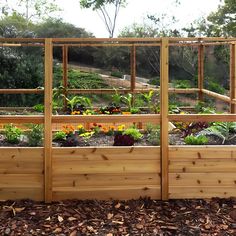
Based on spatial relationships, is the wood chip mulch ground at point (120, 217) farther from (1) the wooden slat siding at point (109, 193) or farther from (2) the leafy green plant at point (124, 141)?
(2) the leafy green plant at point (124, 141)

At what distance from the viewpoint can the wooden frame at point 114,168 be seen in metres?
Result: 3.83

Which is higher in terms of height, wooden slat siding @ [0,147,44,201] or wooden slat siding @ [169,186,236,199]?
wooden slat siding @ [0,147,44,201]

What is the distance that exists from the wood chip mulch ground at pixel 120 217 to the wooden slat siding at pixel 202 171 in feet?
0.29

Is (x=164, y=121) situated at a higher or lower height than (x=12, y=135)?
higher

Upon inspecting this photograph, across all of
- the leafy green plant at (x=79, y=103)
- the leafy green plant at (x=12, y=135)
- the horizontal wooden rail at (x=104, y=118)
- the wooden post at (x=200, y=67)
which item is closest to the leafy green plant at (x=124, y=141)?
the horizontal wooden rail at (x=104, y=118)

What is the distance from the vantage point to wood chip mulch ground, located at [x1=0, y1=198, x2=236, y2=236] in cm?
340

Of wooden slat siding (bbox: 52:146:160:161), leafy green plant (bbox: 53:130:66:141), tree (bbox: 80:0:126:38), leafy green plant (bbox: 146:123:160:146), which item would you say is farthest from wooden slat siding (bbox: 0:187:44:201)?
tree (bbox: 80:0:126:38)

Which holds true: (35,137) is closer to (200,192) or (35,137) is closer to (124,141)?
(124,141)

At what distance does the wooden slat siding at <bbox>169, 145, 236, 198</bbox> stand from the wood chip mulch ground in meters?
0.09

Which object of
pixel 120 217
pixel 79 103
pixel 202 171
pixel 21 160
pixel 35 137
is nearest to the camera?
pixel 120 217

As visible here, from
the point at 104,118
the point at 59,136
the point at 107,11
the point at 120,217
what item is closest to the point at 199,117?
the point at 104,118

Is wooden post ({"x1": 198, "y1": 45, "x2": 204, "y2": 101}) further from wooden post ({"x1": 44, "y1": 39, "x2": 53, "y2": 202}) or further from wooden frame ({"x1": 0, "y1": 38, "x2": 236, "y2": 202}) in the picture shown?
wooden post ({"x1": 44, "y1": 39, "x2": 53, "y2": 202})

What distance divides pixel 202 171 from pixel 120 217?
2.81 feet

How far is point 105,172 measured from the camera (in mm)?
3869
